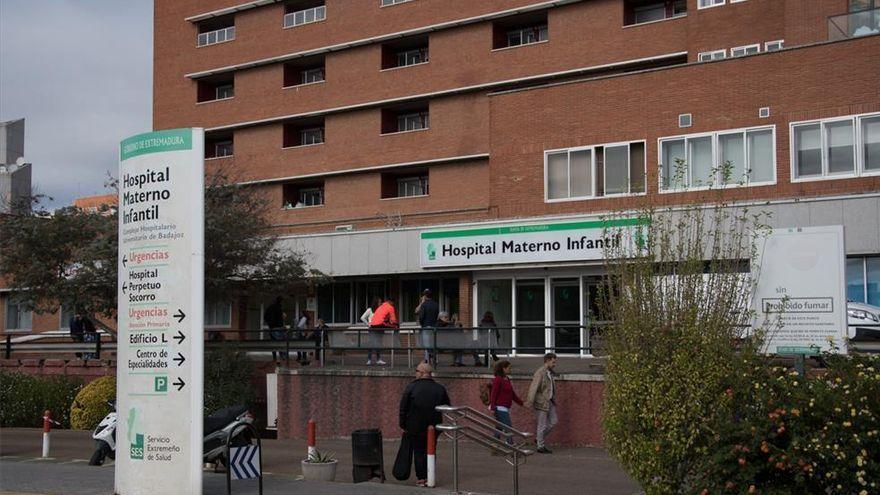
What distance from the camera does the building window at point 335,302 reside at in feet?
121

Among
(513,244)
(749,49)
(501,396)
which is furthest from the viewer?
(749,49)

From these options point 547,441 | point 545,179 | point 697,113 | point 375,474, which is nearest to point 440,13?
point 545,179

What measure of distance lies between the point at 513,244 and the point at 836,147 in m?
8.89

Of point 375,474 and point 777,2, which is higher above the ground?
point 777,2

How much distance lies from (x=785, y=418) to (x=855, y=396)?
648 millimetres

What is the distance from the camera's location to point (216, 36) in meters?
45.1

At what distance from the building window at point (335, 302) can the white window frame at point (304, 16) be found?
11.4 metres

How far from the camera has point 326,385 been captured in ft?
73.2

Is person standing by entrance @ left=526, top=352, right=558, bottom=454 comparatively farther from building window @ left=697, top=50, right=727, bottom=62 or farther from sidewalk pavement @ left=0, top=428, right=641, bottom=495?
building window @ left=697, top=50, right=727, bottom=62

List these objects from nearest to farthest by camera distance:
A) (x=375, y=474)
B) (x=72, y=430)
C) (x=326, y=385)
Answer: (x=375, y=474), (x=326, y=385), (x=72, y=430)

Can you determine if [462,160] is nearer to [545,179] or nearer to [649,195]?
[545,179]

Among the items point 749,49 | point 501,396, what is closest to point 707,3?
point 749,49

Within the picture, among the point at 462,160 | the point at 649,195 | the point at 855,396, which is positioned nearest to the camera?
the point at 855,396

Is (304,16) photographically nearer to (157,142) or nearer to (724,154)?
(724,154)
